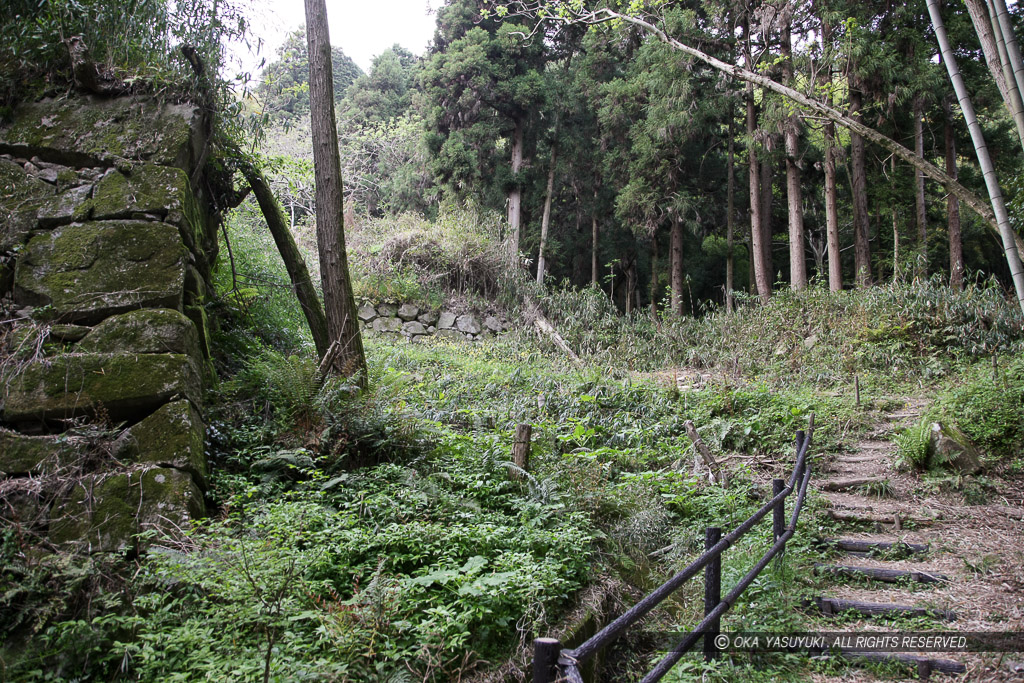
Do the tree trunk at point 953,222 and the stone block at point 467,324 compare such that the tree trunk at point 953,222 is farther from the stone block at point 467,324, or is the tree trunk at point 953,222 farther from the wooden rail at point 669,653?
the wooden rail at point 669,653

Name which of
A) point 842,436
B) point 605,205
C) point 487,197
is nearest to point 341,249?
point 842,436


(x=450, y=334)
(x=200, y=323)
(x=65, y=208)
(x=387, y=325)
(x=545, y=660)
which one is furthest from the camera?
(x=450, y=334)

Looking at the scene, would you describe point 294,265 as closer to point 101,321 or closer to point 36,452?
point 101,321

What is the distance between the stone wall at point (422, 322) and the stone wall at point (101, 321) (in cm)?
868

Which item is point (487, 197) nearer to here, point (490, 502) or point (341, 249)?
point (341, 249)

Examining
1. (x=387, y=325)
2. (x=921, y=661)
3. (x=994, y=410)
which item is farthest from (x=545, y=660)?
(x=387, y=325)

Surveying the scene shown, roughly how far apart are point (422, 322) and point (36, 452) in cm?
1130

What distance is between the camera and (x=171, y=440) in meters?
4.15

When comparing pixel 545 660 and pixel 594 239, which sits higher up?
pixel 594 239

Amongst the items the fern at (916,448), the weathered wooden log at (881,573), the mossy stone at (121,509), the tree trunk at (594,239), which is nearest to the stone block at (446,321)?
the tree trunk at (594,239)

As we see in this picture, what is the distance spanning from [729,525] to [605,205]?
731 inches

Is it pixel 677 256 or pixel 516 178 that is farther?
pixel 516 178

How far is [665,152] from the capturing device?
59.8 ft

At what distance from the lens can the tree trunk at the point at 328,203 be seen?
6.23 metres
